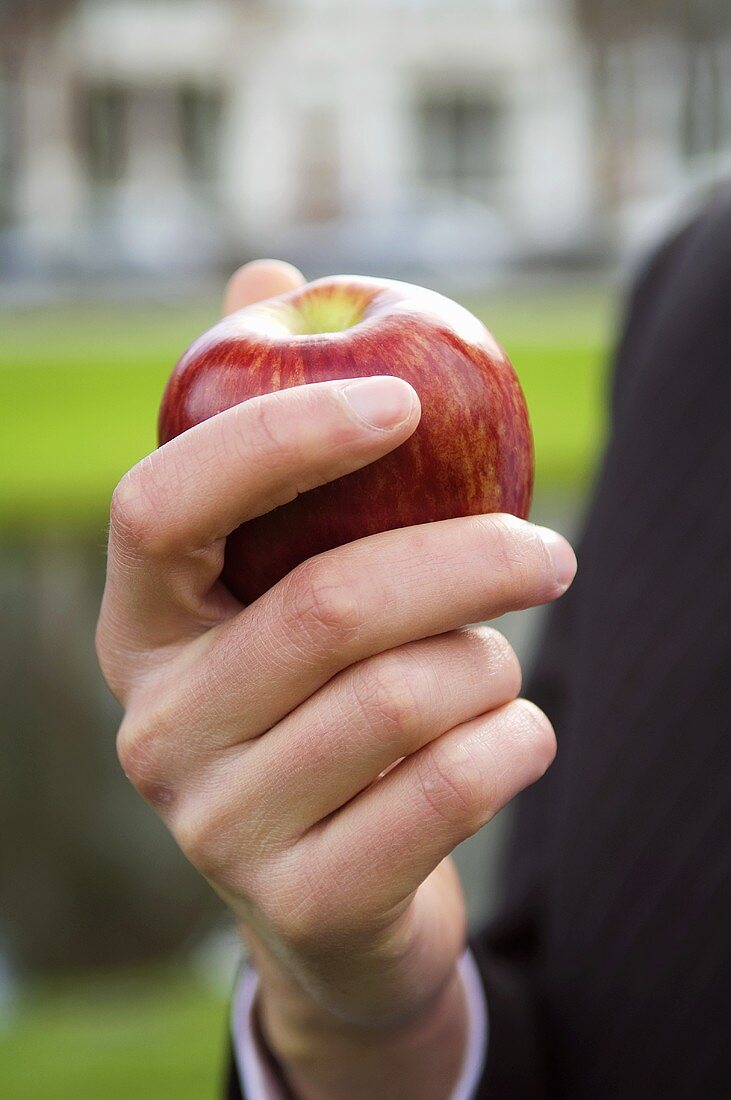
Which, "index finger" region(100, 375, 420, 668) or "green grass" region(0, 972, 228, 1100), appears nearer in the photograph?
"index finger" region(100, 375, 420, 668)

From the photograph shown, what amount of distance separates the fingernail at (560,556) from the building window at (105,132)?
1427 cm

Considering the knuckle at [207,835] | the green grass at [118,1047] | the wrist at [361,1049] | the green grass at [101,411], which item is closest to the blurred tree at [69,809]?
the green grass at [101,411]

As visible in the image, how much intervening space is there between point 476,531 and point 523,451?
0.34ft

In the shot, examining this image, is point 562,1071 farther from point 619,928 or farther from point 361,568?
point 361,568

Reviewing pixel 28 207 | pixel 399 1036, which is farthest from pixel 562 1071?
pixel 28 207

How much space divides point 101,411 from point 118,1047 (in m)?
1.15

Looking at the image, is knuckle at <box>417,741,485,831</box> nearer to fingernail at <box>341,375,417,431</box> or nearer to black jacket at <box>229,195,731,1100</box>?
fingernail at <box>341,375,417,431</box>

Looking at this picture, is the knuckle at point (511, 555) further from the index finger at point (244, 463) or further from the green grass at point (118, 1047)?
the green grass at point (118, 1047)

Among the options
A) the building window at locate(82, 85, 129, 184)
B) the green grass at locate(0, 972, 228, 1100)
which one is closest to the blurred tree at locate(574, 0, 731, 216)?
the building window at locate(82, 85, 129, 184)

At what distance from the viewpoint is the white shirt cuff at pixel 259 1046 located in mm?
661

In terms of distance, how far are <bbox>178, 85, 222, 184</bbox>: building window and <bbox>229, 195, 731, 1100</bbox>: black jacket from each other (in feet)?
46.4

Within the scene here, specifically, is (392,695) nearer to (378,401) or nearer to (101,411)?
(378,401)

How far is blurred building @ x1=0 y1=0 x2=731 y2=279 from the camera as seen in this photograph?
44.5ft

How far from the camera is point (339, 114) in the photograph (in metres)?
14.5
